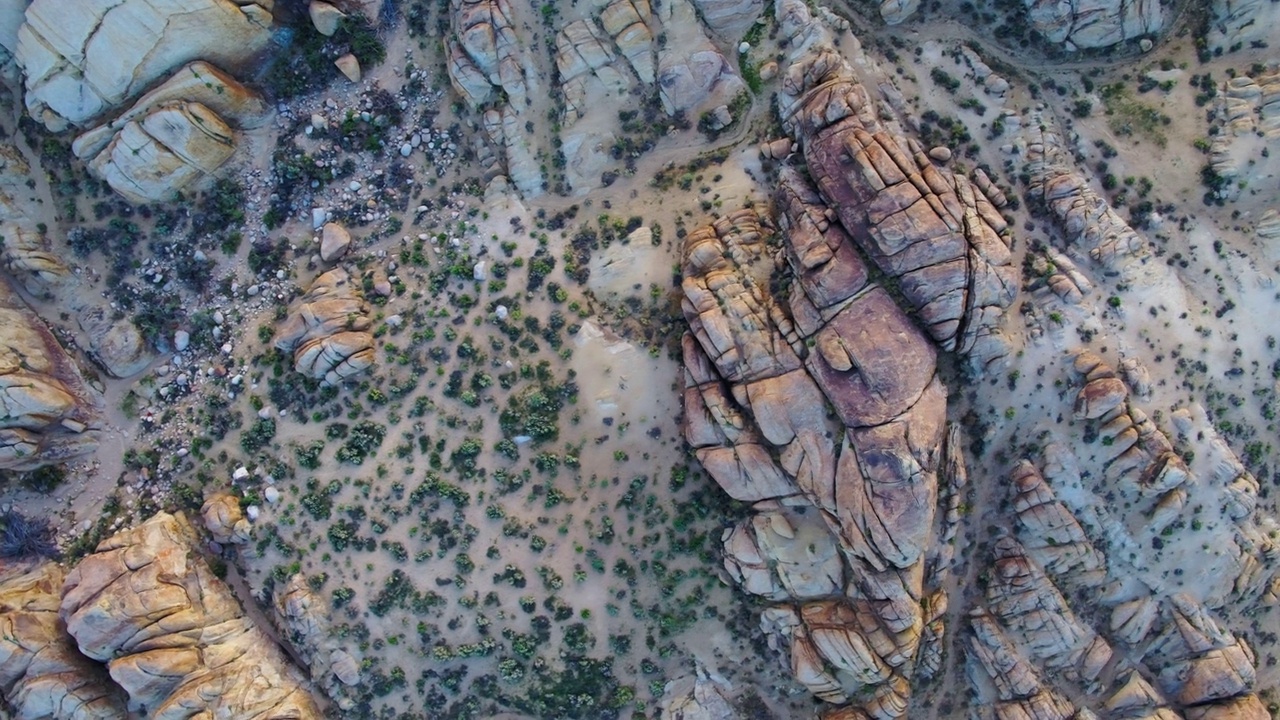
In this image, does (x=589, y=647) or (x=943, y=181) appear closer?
(x=943, y=181)

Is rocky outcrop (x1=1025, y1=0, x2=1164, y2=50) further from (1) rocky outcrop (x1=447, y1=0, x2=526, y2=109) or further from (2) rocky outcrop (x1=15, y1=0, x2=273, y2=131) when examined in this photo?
(2) rocky outcrop (x1=15, y1=0, x2=273, y2=131)

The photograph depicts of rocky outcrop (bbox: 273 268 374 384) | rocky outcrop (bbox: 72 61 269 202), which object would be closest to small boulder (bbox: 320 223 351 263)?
rocky outcrop (bbox: 273 268 374 384)

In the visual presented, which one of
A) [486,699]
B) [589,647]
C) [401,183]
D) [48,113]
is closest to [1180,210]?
[589,647]

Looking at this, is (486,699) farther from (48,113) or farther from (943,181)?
(48,113)

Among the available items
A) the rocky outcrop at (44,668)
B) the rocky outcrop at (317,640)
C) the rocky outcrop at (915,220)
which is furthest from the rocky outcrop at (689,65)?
the rocky outcrop at (44,668)

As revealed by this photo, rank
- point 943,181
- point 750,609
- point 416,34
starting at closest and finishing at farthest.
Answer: point 943,181
point 750,609
point 416,34
